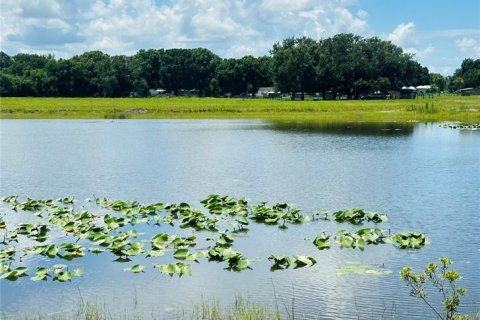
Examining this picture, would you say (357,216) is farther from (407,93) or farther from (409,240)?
(407,93)

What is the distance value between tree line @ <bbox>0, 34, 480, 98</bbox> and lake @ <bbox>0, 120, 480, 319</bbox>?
207ft

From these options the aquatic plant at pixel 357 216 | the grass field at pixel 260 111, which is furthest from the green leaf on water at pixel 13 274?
the grass field at pixel 260 111

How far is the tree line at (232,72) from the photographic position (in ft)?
408

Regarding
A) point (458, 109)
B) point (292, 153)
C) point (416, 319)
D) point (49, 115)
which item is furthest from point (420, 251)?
point (49, 115)

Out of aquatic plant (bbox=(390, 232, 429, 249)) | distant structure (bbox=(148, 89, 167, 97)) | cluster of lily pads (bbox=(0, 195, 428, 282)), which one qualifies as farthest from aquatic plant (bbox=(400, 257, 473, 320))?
distant structure (bbox=(148, 89, 167, 97))

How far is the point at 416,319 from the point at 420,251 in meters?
5.21

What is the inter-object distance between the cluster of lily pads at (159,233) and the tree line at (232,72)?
10134 centimetres

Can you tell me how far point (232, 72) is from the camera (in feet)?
516

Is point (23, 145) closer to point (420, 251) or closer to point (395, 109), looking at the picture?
point (420, 251)

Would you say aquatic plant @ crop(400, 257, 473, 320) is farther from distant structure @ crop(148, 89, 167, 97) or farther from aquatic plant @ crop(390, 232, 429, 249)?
distant structure @ crop(148, 89, 167, 97)

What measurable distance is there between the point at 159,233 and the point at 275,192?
9.57m

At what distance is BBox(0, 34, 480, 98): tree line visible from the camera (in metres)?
124

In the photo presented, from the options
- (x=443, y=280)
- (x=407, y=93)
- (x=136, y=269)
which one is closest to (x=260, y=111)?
(x=407, y=93)

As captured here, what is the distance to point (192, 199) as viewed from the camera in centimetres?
2542
